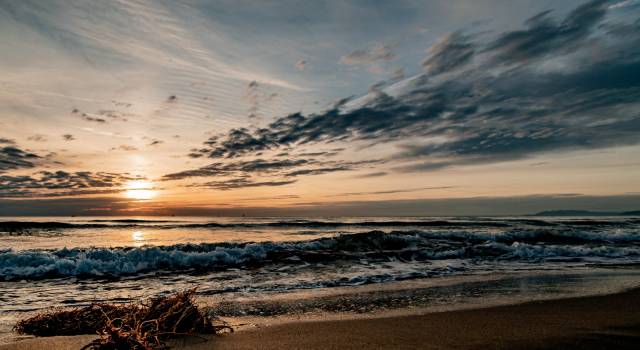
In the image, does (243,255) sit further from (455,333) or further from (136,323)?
(455,333)

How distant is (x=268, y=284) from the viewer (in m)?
10.0

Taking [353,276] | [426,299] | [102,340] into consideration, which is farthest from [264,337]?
[353,276]

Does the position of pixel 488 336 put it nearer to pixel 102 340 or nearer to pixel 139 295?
pixel 102 340

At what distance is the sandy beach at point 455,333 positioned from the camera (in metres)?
4.20

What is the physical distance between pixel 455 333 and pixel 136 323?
3953mm

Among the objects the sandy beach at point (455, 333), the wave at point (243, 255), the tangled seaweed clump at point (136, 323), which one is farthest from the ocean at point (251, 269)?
the sandy beach at point (455, 333)

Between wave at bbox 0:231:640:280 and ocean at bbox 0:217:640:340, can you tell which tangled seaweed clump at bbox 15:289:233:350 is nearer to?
ocean at bbox 0:217:640:340

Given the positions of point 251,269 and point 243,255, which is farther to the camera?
point 243,255

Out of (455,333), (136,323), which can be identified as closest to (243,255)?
(136,323)

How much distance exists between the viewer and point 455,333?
15.6ft

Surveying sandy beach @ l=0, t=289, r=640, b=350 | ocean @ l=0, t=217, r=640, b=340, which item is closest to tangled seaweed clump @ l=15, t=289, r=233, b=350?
sandy beach @ l=0, t=289, r=640, b=350

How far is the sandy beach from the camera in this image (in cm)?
420

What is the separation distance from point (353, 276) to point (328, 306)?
425cm

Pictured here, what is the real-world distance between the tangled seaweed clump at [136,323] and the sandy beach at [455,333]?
27 cm
